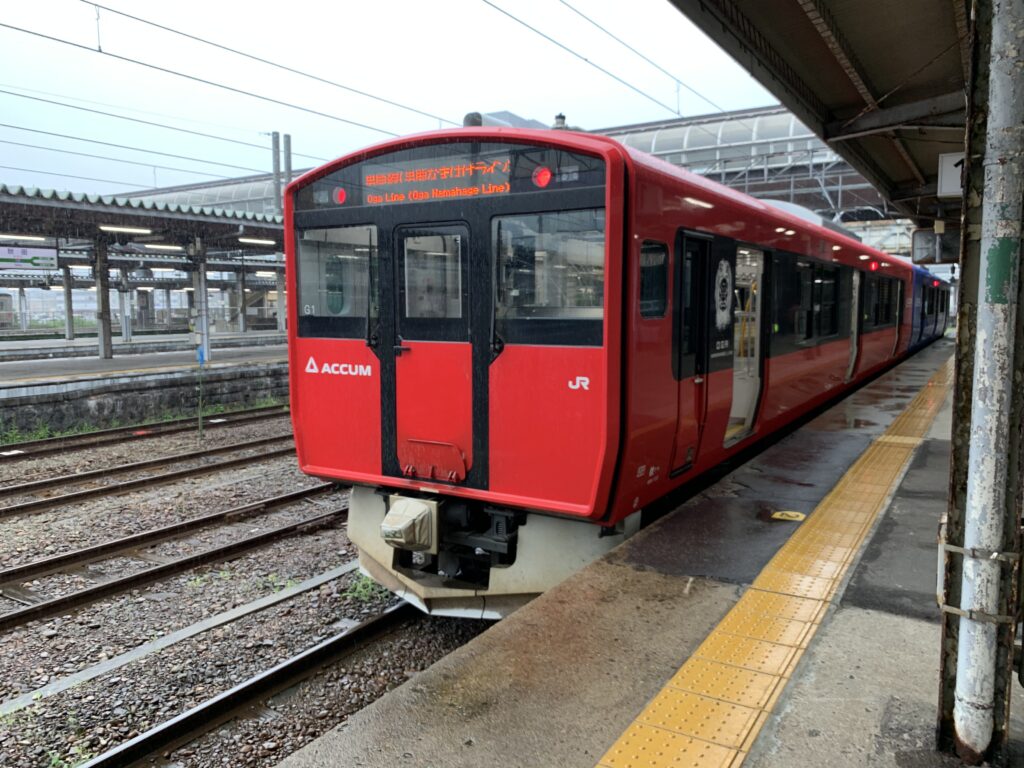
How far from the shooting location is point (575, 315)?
4246 mm

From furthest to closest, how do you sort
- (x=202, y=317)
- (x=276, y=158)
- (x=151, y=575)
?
(x=276, y=158), (x=202, y=317), (x=151, y=575)

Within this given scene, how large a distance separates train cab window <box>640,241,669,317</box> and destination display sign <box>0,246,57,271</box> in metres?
22.2

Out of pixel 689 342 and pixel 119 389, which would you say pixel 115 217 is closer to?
pixel 119 389

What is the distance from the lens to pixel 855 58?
7.39m

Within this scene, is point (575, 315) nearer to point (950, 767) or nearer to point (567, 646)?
point (567, 646)

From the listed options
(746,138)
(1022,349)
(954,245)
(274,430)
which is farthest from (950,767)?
(746,138)

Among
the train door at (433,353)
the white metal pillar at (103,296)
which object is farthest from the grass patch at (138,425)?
the train door at (433,353)

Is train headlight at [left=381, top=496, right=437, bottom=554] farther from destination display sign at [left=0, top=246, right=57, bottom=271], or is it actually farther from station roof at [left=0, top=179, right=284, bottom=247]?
destination display sign at [left=0, top=246, right=57, bottom=271]

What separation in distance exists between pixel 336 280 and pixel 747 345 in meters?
4.11

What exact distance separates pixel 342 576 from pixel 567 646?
323cm

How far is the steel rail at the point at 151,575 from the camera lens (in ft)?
17.5

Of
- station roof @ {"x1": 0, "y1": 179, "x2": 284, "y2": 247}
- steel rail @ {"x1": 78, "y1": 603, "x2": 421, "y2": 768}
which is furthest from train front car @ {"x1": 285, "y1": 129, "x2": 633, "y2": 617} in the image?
station roof @ {"x1": 0, "y1": 179, "x2": 284, "y2": 247}

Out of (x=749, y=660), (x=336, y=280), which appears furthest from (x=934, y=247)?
(x=749, y=660)

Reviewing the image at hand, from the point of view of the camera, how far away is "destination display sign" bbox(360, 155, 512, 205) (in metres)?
4.46
